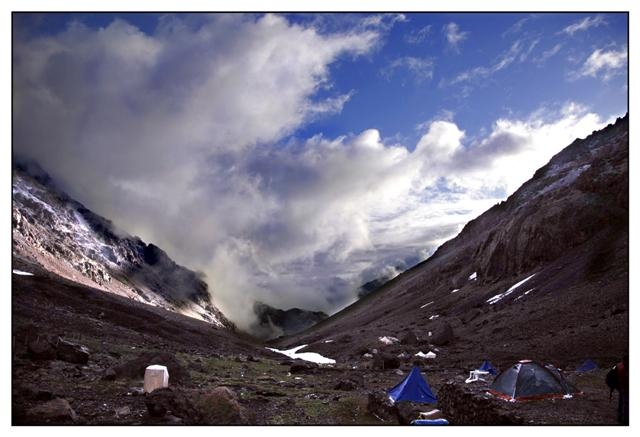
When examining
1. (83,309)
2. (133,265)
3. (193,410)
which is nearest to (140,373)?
(193,410)

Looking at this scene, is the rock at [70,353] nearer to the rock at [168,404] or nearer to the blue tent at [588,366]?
the rock at [168,404]

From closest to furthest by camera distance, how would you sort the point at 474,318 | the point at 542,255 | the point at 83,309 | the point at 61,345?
the point at 61,345 → the point at 83,309 → the point at 474,318 → the point at 542,255

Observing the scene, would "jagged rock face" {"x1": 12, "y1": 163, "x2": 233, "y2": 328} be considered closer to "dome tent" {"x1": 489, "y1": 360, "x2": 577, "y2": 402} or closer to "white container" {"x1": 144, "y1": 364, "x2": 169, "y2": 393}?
"white container" {"x1": 144, "y1": 364, "x2": 169, "y2": 393}

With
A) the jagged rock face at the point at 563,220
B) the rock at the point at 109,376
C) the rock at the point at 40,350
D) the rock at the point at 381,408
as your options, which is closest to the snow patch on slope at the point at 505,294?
the jagged rock face at the point at 563,220

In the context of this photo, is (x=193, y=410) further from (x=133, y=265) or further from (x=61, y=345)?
(x=133, y=265)

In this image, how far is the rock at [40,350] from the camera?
832 inches

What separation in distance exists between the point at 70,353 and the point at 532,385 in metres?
21.3

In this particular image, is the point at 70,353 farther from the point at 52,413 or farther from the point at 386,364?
the point at 386,364

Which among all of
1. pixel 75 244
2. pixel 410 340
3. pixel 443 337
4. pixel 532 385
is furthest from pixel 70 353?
pixel 75 244

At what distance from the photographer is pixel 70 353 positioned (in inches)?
894

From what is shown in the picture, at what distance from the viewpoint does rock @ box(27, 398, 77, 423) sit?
42.7ft

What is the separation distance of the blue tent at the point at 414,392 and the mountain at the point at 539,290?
19.4m

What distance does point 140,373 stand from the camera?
811 inches

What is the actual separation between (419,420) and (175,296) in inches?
7458
